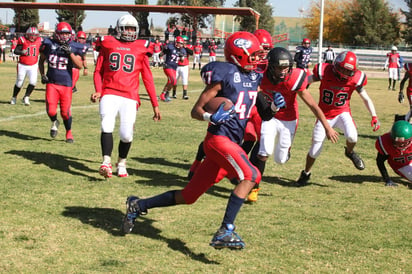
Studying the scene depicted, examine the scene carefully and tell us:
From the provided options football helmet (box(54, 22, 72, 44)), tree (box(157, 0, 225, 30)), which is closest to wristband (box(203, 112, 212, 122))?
football helmet (box(54, 22, 72, 44))

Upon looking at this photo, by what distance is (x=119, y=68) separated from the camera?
7.35m

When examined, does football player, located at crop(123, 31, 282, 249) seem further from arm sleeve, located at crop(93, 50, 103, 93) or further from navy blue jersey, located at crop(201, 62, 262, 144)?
arm sleeve, located at crop(93, 50, 103, 93)

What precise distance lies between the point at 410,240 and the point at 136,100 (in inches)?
154

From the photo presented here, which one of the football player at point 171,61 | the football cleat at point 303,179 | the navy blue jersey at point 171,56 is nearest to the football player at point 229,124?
the football cleat at point 303,179

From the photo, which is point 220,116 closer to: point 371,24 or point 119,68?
point 119,68

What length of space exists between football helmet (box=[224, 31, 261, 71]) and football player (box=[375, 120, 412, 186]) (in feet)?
10.7

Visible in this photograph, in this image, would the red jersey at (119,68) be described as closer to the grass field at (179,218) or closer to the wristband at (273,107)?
the grass field at (179,218)

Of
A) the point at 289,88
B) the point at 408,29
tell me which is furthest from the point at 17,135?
the point at 408,29

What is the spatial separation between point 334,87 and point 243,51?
323cm

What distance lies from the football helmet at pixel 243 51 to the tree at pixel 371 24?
61581 mm

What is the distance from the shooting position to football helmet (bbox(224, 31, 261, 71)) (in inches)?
187

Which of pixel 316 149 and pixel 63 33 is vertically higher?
pixel 63 33

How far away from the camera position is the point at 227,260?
183 inches

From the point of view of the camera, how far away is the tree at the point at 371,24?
63.6 m
